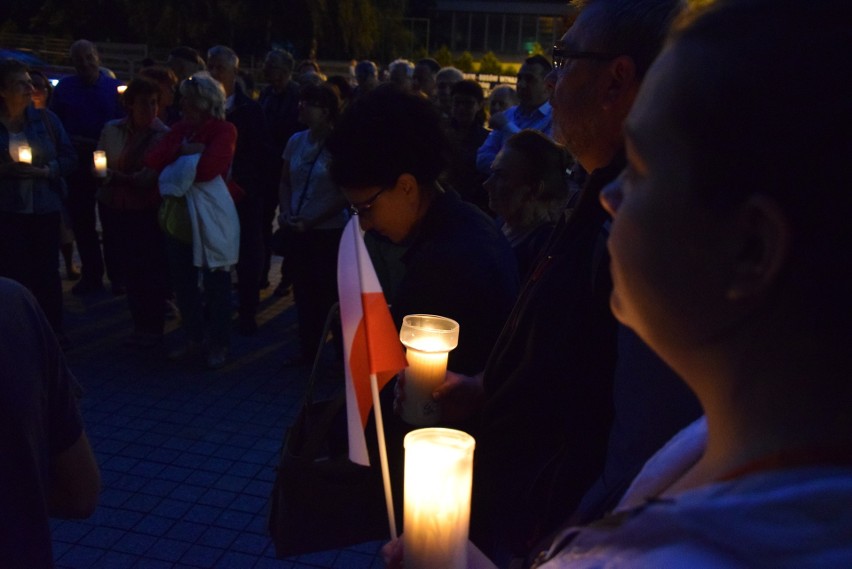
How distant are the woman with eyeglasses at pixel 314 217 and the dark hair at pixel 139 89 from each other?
106 centimetres

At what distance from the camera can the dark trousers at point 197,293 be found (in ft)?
18.0

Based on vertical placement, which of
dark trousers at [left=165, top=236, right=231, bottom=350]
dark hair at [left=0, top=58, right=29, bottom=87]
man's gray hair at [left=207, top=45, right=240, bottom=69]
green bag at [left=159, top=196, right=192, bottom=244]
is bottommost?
dark trousers at [left=165, top=236, right=231, bottom=350]

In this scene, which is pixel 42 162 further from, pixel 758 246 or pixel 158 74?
pixel 758 246

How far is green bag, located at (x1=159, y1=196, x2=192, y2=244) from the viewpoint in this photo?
5328 millimetres

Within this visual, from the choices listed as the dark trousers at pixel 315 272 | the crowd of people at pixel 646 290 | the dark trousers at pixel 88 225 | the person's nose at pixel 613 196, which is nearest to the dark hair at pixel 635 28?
the crowd of people at pixel 646 290

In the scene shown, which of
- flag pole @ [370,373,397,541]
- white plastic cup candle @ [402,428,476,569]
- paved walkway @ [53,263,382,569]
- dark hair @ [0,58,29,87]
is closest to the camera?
white plastic cup candle @ [402,428,476,569]

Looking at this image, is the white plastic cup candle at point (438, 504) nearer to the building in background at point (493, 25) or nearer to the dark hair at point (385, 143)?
the dark hair at point (385, 143)

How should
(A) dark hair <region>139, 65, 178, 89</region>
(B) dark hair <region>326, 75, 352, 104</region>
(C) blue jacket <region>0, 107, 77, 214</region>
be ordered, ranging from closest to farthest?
1. (C) blue jacket <region>0, 107, 77, 214</region>
2. (A) dark hair <region>139, 65, 178, 89</region>
3. (B) dark hair <region>326, 75, 352, 104</region>

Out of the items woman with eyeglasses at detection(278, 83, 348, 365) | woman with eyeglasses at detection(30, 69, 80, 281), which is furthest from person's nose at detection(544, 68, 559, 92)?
woman with eyeglasses at detection(30, 69, 80, 281)

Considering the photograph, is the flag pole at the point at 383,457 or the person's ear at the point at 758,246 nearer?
the person's ear at the point at 758,246

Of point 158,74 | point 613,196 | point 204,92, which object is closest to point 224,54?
point 158,74

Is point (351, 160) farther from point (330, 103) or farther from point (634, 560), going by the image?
point (330, 103)

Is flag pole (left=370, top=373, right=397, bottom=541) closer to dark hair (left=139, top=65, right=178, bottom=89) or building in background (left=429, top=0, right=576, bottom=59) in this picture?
dark hair (left=139, top=65, right=178, bottom=89)

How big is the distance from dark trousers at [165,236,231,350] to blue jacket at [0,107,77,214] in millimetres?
939
